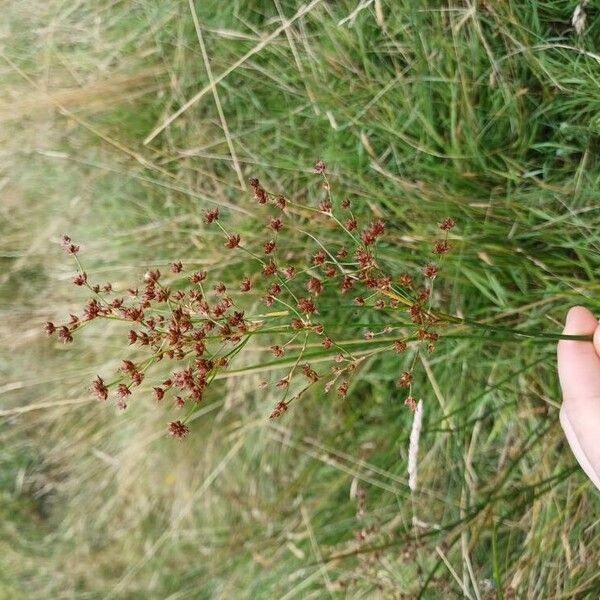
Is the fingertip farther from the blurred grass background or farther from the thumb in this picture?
the blurred grass background

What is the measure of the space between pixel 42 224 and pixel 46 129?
0.92 feet

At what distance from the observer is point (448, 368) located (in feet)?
4.83

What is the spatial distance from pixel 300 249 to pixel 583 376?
76 centimetres

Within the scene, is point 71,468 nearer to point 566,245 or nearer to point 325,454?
point 325,454

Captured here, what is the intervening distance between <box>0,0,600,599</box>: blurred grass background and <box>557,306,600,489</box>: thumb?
0.88 ft

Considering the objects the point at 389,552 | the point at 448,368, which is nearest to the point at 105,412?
the point at 389,552

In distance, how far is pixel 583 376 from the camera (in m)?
0.90

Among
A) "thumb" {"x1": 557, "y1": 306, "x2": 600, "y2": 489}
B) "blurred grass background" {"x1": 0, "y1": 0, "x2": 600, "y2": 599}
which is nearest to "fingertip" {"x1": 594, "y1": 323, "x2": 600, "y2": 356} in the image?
"thumb" {"x1": 557, "y1": 306, "x2": 600, "y2": 489}

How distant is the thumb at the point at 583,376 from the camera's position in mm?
899

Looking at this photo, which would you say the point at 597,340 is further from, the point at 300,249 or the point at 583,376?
the point at 300,249

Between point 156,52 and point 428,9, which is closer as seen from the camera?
point 428,9

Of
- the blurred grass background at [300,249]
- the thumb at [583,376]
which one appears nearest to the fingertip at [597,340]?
the thumb at [583,376]

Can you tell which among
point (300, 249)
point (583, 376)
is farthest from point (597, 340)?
point (300, 249)

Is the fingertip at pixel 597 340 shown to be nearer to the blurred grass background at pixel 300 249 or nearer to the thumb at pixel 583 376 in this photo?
the thumb at pixel 583 376
